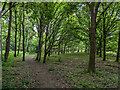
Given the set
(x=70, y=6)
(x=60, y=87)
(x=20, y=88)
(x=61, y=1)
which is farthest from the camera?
(x=61, y=1)

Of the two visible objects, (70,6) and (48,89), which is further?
(70,6)

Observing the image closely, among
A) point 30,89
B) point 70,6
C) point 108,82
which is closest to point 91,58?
point 108,82

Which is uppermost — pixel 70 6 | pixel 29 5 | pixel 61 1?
pixel 61 1

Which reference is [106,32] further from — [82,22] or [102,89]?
[102,89]

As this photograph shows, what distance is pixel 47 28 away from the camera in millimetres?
15961

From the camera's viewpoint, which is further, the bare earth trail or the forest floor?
the bare earth trail

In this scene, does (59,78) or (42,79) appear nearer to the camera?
(42,79)

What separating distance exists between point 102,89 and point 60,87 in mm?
2910

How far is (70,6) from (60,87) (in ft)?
36.2

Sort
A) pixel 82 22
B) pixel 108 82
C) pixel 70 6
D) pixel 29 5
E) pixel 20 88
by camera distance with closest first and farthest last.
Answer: pixel 20 88
pixel 108 82
pixel 29 5
pixel 70 6
pixel 82 22

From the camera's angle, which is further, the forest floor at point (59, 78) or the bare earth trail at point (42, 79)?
the bare earth trail at point (42, 79)

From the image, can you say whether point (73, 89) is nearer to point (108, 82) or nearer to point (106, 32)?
point (108, 82)

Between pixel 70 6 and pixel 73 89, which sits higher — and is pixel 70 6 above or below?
above

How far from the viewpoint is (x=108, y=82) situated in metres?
7.03
